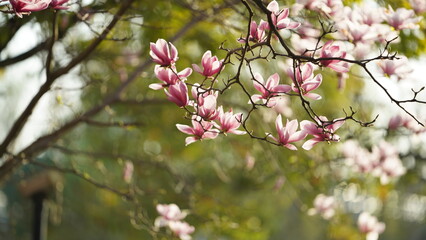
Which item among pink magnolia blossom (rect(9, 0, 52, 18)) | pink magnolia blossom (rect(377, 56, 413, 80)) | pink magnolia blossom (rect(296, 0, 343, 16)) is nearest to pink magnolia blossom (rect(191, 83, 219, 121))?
pink magnolia blossom (rect(9, 0, 52, 18))

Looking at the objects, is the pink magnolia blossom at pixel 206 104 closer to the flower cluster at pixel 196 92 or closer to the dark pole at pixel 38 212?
the flower cluster at pixel 196 92

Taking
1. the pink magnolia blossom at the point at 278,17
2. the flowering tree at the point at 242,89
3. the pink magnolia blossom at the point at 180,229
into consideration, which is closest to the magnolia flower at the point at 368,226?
the flowering tree at the point at 242,89

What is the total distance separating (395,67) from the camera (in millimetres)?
2469

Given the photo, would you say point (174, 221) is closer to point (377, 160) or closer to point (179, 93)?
point (179, 93)

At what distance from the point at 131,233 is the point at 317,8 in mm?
6725

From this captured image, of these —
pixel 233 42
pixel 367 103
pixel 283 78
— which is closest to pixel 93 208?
pixel 367 103

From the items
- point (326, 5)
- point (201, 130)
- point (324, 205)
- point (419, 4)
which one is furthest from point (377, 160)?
point (201, 130)

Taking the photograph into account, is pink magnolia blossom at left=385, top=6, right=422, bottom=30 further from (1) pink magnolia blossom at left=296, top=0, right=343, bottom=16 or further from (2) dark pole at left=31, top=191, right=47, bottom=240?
(2) dark pole at left=31, top=191, right=47, bottom=240

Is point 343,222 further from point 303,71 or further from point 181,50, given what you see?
point 303,71

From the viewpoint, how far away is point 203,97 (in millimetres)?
1927

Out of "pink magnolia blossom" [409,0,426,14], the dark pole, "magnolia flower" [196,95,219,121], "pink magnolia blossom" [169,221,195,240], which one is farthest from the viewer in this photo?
the dark pole

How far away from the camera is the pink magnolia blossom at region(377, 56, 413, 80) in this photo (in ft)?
8.08

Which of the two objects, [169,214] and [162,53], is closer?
[162,53]

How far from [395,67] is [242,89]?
142cm
